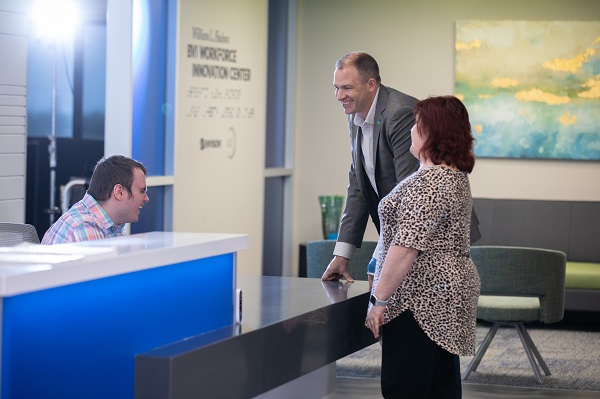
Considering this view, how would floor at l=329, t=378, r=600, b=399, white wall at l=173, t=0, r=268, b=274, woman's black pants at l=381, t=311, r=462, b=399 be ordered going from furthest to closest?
white wall at l=173, t=0, r=268, b=274
floor at l=329, t=378, r=600, b=399
woman's black pants at l=381, t=311, r=462, b=399

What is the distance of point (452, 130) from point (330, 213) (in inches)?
234

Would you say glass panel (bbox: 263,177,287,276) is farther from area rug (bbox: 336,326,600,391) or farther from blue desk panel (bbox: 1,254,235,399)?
blue desk panel (bbox: 1,254,235,399)

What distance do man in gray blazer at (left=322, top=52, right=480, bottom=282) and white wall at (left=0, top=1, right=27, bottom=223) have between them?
6.89ft

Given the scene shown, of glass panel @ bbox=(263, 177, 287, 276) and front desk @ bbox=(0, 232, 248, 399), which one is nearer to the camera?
front desk @ bbox=(0, 232, 248, 399)

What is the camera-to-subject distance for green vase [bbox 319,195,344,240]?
912cm

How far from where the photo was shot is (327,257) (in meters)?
6.26

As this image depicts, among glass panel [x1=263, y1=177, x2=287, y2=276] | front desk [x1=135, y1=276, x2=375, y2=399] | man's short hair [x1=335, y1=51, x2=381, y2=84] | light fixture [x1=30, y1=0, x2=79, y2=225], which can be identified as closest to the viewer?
front desk [x1=135, y1=276, x2=375, y2=399]

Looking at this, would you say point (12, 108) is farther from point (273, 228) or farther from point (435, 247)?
point (273, 228)

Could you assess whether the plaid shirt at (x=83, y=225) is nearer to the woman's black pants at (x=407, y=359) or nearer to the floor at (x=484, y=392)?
the woman's black pants at (x=407, y=359)

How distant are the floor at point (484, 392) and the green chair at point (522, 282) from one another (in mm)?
212

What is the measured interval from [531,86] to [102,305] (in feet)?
23.6

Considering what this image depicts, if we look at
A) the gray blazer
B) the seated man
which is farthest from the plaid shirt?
the gray blazer

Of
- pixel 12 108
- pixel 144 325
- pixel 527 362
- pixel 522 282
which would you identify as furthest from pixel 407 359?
pixel 527 362

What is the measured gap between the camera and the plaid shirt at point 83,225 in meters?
3.41
